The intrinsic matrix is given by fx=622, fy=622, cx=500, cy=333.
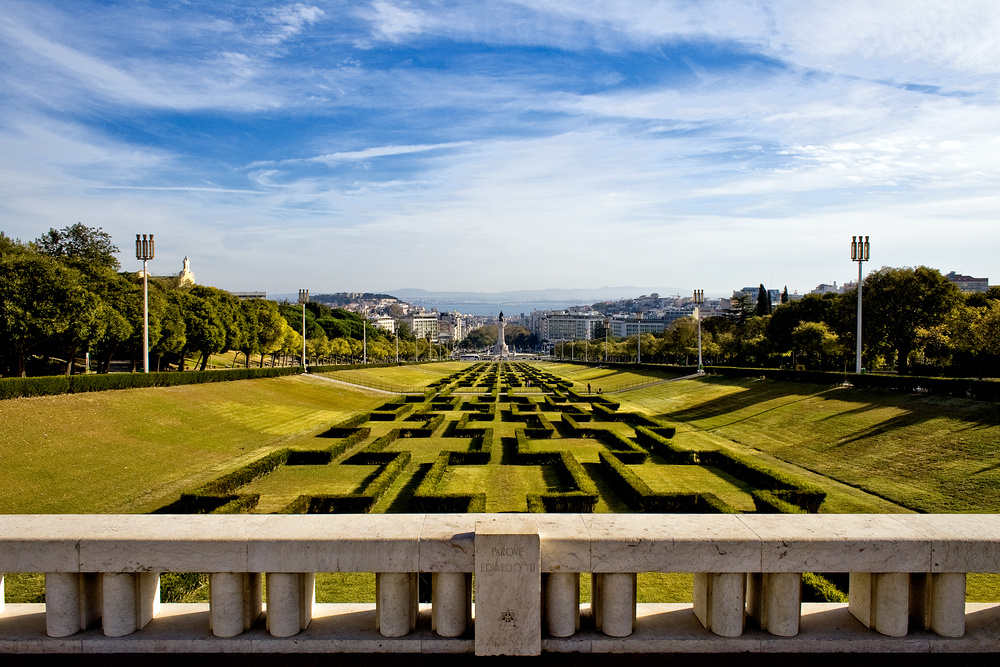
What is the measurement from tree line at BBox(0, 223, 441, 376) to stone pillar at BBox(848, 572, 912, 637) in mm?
30837

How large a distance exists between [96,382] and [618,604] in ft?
86.9

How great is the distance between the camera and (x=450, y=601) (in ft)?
14.0

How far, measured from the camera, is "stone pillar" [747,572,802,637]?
166 inches

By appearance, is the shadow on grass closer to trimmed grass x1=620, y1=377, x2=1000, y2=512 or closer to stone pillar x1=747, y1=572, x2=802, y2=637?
stone pillar x1=747, y1=572, x2=802, y2=637

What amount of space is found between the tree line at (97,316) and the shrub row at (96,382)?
3.46 metres

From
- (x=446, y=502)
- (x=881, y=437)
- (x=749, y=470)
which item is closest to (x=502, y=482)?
(x=446, y=502)

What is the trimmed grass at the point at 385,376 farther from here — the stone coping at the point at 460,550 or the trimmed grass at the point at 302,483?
the stone coping at the point at 460,550

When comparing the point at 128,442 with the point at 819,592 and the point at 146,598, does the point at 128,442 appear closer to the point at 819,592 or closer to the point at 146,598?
the point at 146,598

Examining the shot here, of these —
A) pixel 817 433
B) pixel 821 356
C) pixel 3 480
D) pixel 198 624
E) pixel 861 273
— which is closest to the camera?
pixel 198 624
